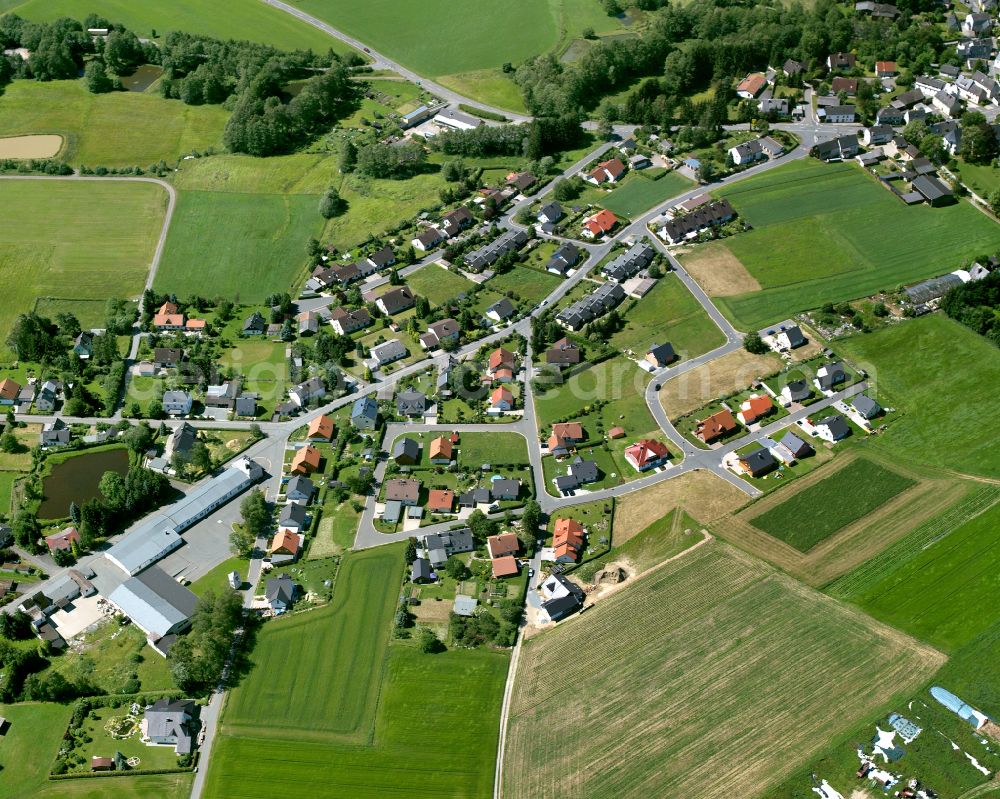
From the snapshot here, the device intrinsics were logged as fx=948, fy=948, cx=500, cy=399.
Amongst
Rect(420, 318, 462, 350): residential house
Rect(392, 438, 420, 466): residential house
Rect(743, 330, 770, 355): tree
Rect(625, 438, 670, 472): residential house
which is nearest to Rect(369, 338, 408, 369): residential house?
Rect(420, 318, 462, 350): residential house

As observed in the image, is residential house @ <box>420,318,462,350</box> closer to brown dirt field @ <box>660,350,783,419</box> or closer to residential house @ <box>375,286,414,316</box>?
residential house @ <box>375,286,414,316</box>

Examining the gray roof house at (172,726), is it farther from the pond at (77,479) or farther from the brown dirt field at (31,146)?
the brown dirt field at (31,146)

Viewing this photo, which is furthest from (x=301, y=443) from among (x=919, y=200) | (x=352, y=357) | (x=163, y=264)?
(x=919, y=200)

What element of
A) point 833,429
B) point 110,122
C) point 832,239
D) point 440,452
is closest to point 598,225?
point 832,239

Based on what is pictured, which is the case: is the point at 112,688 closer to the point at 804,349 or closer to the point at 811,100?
the point at 804,349

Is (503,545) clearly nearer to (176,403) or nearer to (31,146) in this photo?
(176,403)

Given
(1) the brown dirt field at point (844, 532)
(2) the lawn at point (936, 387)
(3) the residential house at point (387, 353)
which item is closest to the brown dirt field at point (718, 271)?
(2) the lawn at point (936, 387)
